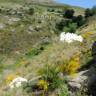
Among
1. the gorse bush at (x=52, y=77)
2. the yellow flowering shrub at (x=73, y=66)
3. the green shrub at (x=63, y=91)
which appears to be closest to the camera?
the green shrub at (x=63, y=91)

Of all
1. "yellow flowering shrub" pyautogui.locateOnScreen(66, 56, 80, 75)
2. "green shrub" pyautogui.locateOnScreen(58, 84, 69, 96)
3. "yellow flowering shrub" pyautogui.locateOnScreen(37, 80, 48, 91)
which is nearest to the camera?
"green shrub" pyautogui.locateOnScreen(58, 84, 69, 96)

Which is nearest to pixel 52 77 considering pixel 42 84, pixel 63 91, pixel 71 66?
pixel 42 84

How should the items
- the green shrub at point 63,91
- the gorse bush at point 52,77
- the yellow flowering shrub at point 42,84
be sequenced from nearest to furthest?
1. the green shrub at point 63,91
2. the gorse bush at point 52,77
3. the yellow flowering shrub at point 42,84

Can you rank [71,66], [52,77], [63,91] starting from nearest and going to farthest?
[63,91] < [52,77] < [71,66]

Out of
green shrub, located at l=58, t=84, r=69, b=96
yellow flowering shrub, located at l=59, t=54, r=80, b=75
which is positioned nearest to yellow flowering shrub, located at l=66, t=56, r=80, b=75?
yellow flowering shrub, located at l=59, t=54, r=80, b=75

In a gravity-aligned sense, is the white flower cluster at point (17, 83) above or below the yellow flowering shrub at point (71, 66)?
below

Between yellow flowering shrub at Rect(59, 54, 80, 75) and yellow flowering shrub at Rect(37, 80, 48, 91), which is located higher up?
yellow flowering shrub at Rect(59, 54, 80, 75)

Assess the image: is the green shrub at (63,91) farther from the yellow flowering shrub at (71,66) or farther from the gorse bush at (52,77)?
the yellow flowering shrub at (71,66)

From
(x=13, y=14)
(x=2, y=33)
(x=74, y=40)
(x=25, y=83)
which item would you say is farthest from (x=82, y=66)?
(x=13, y=14)

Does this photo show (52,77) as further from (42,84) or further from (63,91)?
(63,91)

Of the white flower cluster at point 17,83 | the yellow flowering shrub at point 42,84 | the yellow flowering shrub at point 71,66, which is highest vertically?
the yellow flowering shrub at point 71,66

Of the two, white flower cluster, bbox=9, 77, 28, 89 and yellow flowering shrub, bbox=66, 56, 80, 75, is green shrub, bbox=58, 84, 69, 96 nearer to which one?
yellow flowering shrub, bbox=66, 56, 80, 75

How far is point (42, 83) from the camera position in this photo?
12742 mm

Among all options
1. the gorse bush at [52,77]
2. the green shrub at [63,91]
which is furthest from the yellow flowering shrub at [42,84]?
the green shrub at [63,91]
